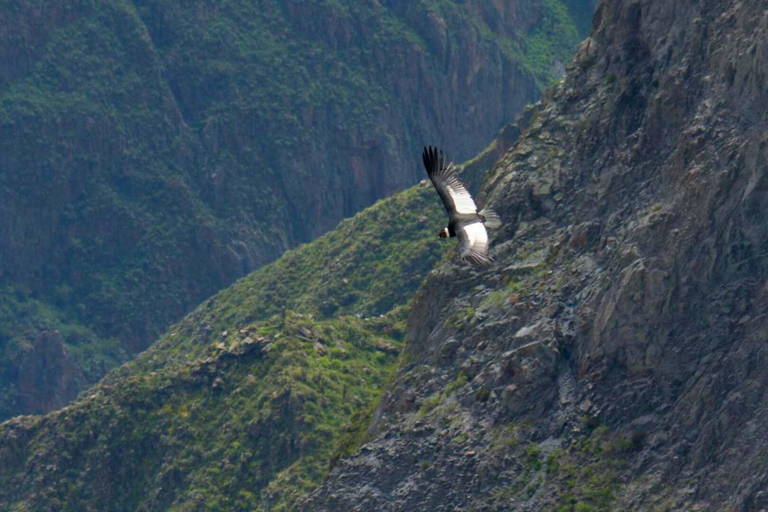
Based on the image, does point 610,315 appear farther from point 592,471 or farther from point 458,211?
point 458,211

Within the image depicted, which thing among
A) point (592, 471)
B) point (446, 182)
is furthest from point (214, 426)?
point (446, 182)

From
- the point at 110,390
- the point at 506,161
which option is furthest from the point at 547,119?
the point at 110,390

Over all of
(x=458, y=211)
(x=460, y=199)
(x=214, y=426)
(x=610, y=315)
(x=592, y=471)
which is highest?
(x=460, y=199)

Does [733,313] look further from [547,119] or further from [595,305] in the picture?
[547,119]

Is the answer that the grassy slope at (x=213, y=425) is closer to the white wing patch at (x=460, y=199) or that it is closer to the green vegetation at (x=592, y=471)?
the green vegetation at (x=592, y=471)

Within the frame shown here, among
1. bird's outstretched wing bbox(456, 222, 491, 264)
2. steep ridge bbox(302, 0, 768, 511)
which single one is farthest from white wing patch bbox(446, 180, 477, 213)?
steep ridge bbox(302, 0, 768, 511)

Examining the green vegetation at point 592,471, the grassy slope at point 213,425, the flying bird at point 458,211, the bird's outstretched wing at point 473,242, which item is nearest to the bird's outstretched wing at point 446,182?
the flying bird at point 458,211
